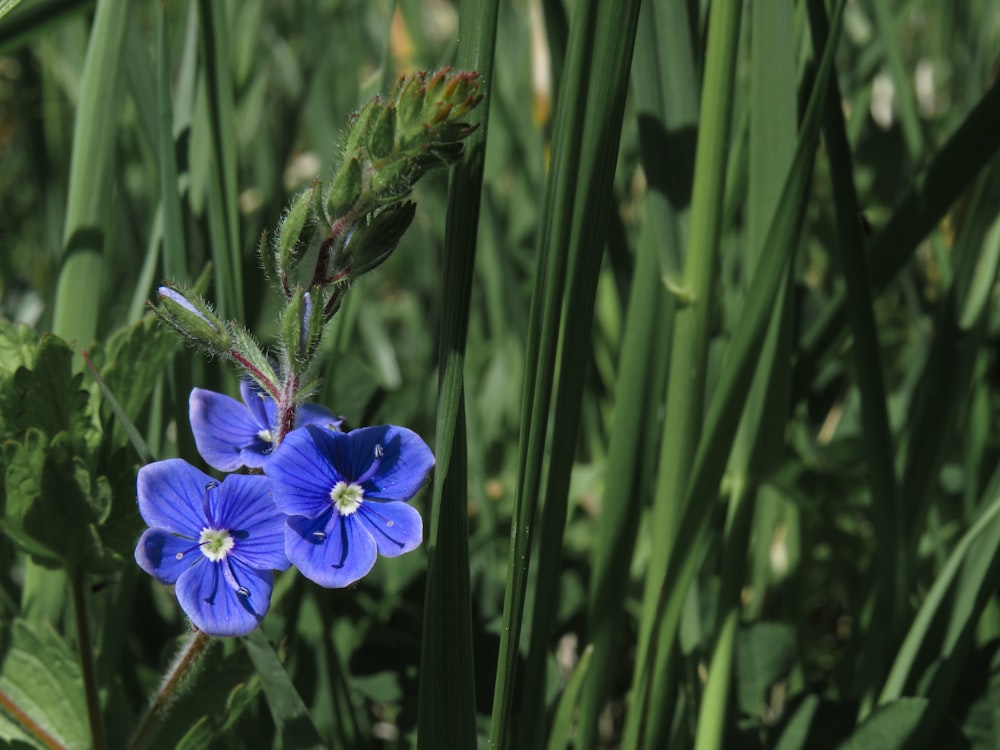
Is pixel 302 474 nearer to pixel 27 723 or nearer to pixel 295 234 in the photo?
pixel 295 234

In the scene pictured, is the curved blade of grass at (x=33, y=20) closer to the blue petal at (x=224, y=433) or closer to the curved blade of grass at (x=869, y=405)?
the blue petal at (x=224, y=433)

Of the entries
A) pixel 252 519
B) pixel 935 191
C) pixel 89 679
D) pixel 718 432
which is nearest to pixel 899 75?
pixel 935 191

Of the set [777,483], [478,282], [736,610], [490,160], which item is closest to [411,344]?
[478,282]

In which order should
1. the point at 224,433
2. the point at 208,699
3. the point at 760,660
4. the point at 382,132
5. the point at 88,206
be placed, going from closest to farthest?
1. the point at 382,132
2. the point at 224,433
3. the point at 208,699
4. the point at 88,206
5. the point at 760,660

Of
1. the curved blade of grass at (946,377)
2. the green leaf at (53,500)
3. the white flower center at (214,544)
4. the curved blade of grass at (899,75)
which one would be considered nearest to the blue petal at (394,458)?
the white flower center at (214,544)

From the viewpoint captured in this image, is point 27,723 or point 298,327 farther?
point 27,723

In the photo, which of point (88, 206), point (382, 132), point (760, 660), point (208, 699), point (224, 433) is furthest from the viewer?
point (760, 660)

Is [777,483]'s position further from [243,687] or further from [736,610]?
[243,687]
